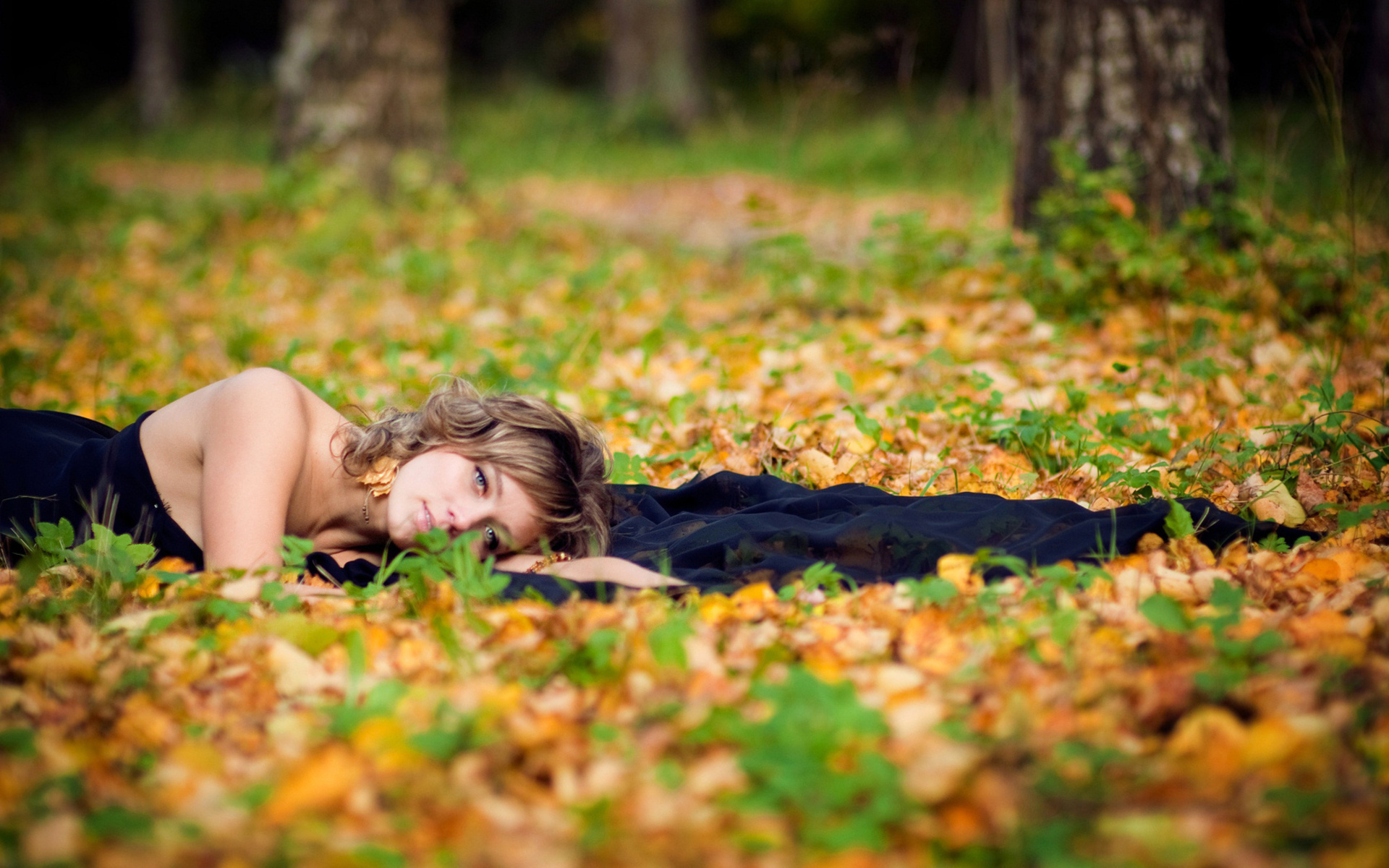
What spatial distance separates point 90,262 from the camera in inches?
232

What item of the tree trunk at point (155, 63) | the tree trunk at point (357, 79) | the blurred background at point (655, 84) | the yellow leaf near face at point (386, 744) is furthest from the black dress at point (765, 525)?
the tree trunk at point (155, 63)

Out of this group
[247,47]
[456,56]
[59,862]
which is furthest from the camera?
[247,47]

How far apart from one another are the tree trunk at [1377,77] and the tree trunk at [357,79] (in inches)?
260

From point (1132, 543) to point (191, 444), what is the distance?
226cm

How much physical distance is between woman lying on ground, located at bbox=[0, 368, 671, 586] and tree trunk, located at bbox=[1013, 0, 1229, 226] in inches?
111

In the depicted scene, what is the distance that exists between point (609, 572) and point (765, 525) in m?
0.44

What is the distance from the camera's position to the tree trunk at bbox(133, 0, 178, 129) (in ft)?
51.9

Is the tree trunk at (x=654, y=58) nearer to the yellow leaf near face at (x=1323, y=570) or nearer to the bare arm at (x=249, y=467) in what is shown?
the bare arm at (x=249, y=467)

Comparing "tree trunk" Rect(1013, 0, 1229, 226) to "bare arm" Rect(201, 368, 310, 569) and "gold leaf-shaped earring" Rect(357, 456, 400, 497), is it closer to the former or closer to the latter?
"gold leaf-shaped earring" Rect(357, 456, 400, 497)

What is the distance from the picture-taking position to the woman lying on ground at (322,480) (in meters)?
2.20

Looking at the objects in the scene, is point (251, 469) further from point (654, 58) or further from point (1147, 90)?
point (654, 58)

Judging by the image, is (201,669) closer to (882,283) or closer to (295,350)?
(295,350)

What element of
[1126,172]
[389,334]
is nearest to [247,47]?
[389,334]

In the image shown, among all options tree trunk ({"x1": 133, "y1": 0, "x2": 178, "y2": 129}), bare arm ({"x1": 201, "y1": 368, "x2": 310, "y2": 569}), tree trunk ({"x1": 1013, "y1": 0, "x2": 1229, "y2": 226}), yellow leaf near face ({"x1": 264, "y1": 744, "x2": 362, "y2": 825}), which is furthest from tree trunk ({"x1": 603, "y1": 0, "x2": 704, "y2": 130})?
yellow leaf near face ({"x1": 264, "y1": 744, "x2": 362, "y2": 825})
